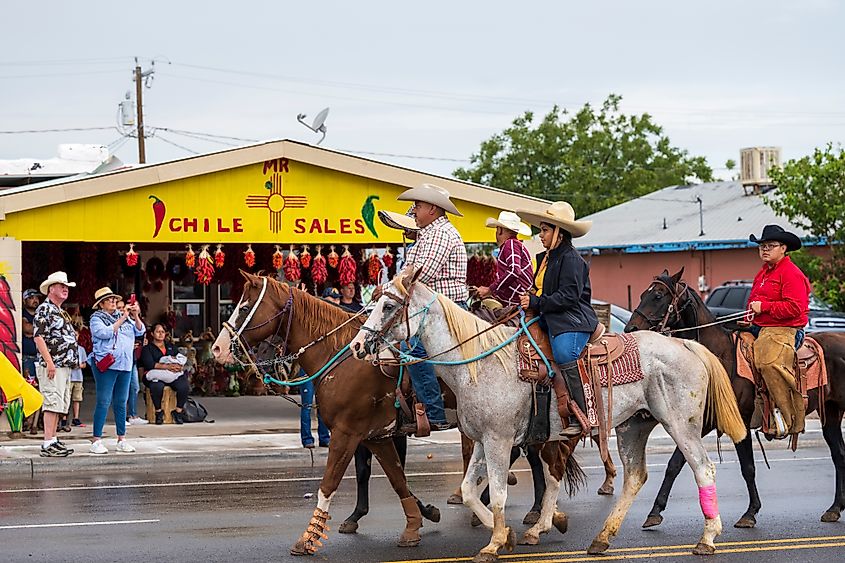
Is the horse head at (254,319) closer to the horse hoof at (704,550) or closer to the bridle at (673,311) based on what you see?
the bridle at (673,311)

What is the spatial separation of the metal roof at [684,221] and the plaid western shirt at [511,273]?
24.3 metres

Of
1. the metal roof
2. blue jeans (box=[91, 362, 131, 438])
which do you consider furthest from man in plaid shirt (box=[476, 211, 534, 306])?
the metal roof

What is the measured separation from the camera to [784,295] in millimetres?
10570

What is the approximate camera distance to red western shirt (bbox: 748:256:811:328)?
10.5 metres

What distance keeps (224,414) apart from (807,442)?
30.6 ft

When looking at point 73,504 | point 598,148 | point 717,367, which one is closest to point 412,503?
point 717,367

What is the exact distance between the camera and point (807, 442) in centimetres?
1681

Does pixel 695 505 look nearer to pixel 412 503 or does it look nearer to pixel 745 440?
pixel 745 440

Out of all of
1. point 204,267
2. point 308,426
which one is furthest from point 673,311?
point 204,267

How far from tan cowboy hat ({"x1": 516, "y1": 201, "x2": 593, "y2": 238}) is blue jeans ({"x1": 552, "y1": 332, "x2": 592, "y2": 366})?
0.85 m

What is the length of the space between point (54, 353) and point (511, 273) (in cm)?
685

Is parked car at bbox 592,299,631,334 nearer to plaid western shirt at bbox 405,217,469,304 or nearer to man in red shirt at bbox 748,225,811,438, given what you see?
man in red shirt at bbox 748,225,811,438

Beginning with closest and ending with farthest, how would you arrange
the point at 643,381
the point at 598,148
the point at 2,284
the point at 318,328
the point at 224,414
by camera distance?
the point at 643,381 → the point at 318,328 → the point at 2,284 → the point at 224,414 → the point at 598,148

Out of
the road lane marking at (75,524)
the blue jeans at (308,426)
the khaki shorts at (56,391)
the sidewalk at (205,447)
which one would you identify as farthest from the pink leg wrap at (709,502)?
the khaki shorts at (56,391)
